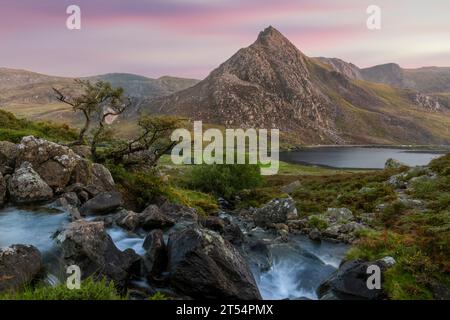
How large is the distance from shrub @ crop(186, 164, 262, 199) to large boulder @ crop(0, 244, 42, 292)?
145ft

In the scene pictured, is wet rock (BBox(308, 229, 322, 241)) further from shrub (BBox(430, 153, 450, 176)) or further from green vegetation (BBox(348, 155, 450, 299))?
shrub (BBox(430, 153, 450, 176))

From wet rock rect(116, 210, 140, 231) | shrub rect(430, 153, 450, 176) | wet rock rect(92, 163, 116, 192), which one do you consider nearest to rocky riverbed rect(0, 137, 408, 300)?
wet rock rect(116, 210, 140, 231)

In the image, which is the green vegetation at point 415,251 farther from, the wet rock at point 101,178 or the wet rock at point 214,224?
the wet rock at point 101,178

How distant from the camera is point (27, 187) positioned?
2733 cm

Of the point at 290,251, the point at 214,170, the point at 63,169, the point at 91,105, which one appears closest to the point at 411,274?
the point at 290,251

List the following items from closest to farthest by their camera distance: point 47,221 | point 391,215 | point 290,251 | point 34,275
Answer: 1. point 34,275
2. point 47,221
3. point 290,251
4. point 391,215

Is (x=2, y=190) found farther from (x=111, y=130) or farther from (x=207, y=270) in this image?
(x=207, y=270)

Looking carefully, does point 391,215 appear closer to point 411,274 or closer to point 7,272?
point 411,274

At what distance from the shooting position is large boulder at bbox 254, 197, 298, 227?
125 feet

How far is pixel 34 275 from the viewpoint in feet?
52.7

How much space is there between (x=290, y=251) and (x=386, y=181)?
1041 inches

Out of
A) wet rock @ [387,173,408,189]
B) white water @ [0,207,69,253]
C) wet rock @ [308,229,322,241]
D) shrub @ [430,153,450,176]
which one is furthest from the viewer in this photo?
wet rock @ [387,173,408,189]

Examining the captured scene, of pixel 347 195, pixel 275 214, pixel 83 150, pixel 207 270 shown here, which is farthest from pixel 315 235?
pixel 83 150

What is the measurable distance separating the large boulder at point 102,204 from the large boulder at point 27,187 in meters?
3.18
